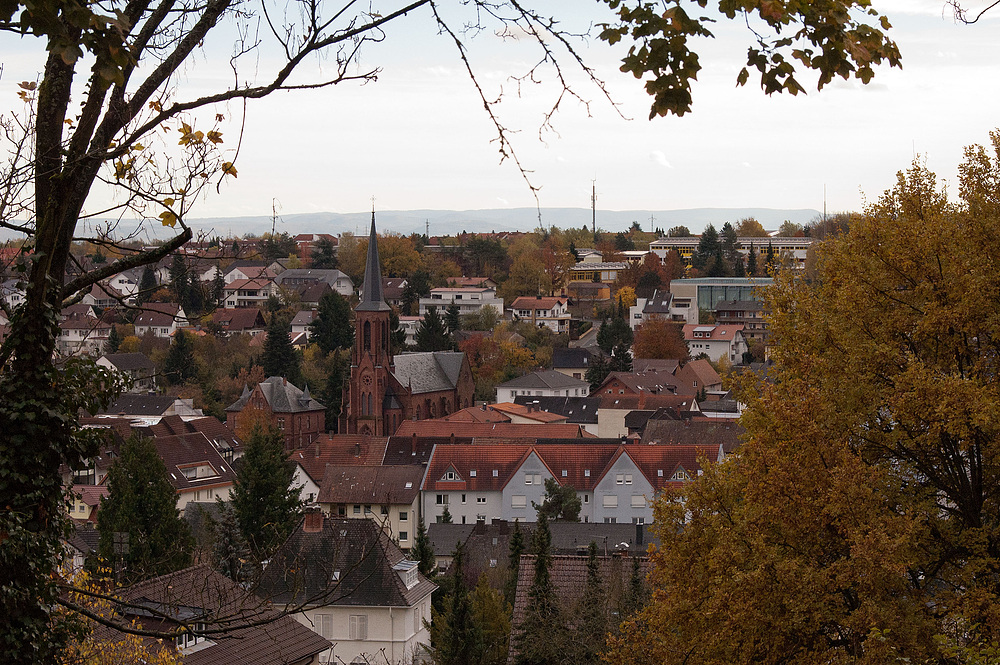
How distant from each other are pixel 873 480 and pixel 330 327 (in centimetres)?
7316

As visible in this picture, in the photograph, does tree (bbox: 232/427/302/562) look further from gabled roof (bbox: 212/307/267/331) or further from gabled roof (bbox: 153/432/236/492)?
gabled roof (bbox: 212/307/267/331)

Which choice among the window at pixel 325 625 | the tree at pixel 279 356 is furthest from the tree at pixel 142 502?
the tree at pixel 279 356

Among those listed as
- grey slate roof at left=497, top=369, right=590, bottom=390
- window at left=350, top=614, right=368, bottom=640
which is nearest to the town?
window at left=350, top=614, right=368, bottom=640

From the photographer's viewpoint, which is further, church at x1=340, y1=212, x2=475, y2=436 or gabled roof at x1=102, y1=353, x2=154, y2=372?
gabled roof at x1=102, y1=353, x2=154, y2=372

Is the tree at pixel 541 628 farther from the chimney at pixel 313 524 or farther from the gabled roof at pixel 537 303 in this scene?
the gabled roof at pixel 537 303

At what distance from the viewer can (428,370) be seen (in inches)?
2817

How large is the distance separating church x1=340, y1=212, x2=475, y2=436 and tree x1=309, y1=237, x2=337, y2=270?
45.6 m

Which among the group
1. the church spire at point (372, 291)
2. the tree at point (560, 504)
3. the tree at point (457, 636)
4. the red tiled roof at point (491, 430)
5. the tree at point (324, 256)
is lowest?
the tree at point (560, 504)

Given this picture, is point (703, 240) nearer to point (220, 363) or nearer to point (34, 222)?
point (220, 363)

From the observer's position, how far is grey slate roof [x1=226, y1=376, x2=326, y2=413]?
64562 mm

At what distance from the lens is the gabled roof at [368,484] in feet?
130

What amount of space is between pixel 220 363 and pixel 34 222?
73.3 metres

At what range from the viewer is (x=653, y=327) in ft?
Result: 271

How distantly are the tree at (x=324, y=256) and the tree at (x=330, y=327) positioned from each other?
33.8 m
